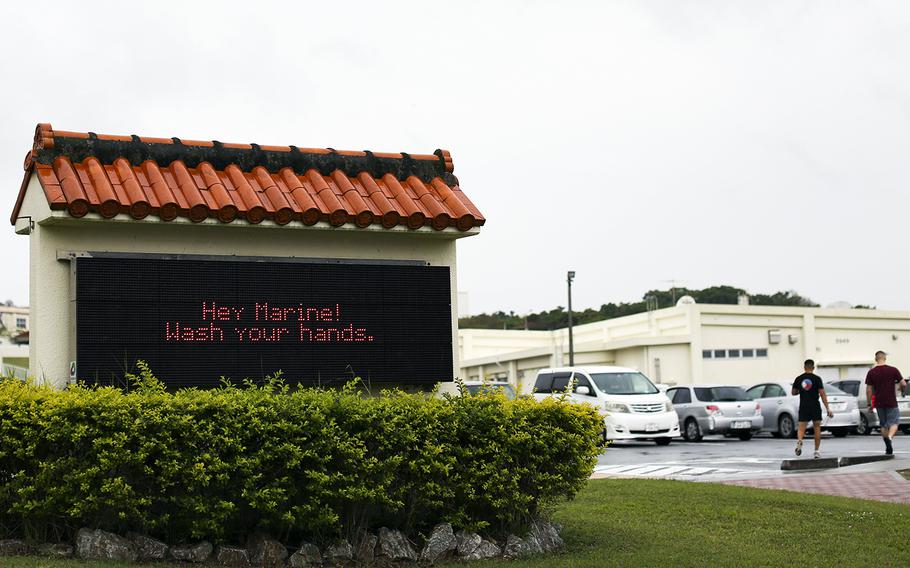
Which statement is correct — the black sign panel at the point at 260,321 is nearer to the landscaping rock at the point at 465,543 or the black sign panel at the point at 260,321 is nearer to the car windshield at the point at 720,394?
the landscaping rock at the point at 465,543

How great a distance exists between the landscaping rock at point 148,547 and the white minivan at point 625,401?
17.8m

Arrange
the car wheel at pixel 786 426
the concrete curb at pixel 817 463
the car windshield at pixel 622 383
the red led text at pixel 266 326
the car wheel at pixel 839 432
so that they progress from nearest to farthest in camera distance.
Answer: the red led text at pixel 266 326
the concrete curb at pixel 817 463
the car windshield at pixel 622 383
the car wheel at pixel 786 426
the car wheel at pixel 839 432

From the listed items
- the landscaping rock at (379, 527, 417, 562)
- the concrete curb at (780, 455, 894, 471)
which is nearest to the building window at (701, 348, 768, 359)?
the concrete curb at (780, 455, 894, 471)

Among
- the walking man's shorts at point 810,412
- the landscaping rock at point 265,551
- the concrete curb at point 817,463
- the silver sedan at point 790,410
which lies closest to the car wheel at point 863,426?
the silver sedan at point 790,410

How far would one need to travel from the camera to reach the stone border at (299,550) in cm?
787

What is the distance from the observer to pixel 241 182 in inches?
378

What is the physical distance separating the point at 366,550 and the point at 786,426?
2318 cm

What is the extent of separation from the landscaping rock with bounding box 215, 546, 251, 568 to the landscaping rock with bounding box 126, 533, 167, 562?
0.39 m

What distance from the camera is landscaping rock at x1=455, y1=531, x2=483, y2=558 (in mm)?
8629

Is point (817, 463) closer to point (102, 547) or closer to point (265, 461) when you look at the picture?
point (265, 461)

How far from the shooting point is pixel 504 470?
28.6 ft

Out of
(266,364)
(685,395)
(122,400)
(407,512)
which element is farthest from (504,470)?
(685,395)

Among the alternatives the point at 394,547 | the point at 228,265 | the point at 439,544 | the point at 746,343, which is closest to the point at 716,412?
the point at 746,343

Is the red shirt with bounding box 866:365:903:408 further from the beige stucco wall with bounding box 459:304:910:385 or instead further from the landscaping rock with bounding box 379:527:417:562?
the beige stucco wall with bounding box 459:304:910:385
